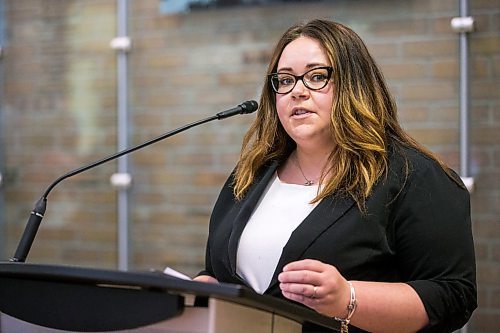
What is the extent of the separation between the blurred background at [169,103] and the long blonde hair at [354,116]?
125 centimetres

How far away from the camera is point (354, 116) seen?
1.79 metres

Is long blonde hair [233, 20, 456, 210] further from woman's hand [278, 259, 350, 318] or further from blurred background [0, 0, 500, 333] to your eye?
blurred background [0, 0, 500, 333]

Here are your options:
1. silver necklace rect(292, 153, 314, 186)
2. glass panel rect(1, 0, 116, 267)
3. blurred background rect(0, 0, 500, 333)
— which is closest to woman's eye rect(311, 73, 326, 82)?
silver necklace rect(292, 153, 314, 186)

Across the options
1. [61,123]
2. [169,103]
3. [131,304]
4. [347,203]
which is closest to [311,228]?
[347,203]

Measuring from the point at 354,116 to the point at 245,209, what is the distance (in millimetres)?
336

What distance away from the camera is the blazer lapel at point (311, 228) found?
170 cm

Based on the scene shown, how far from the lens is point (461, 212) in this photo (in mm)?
1670

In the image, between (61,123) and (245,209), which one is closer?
(245,209)

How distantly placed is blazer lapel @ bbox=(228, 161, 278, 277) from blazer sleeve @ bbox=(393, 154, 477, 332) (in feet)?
1.20

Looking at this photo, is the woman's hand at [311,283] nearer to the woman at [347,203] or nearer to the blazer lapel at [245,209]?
the woman at [347,203]

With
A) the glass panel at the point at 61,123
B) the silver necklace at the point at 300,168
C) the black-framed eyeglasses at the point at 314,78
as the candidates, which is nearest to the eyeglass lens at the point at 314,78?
the black-framed eyeglasses at the point at 314,78

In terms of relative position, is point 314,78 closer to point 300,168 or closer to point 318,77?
point 318,77

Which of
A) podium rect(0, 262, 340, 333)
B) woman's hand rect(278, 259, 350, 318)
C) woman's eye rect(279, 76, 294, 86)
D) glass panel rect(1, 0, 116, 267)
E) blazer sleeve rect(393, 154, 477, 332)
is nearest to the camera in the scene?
podium rect(0, 262, 340, 333)

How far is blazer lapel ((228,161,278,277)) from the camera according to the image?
1.83 meters
